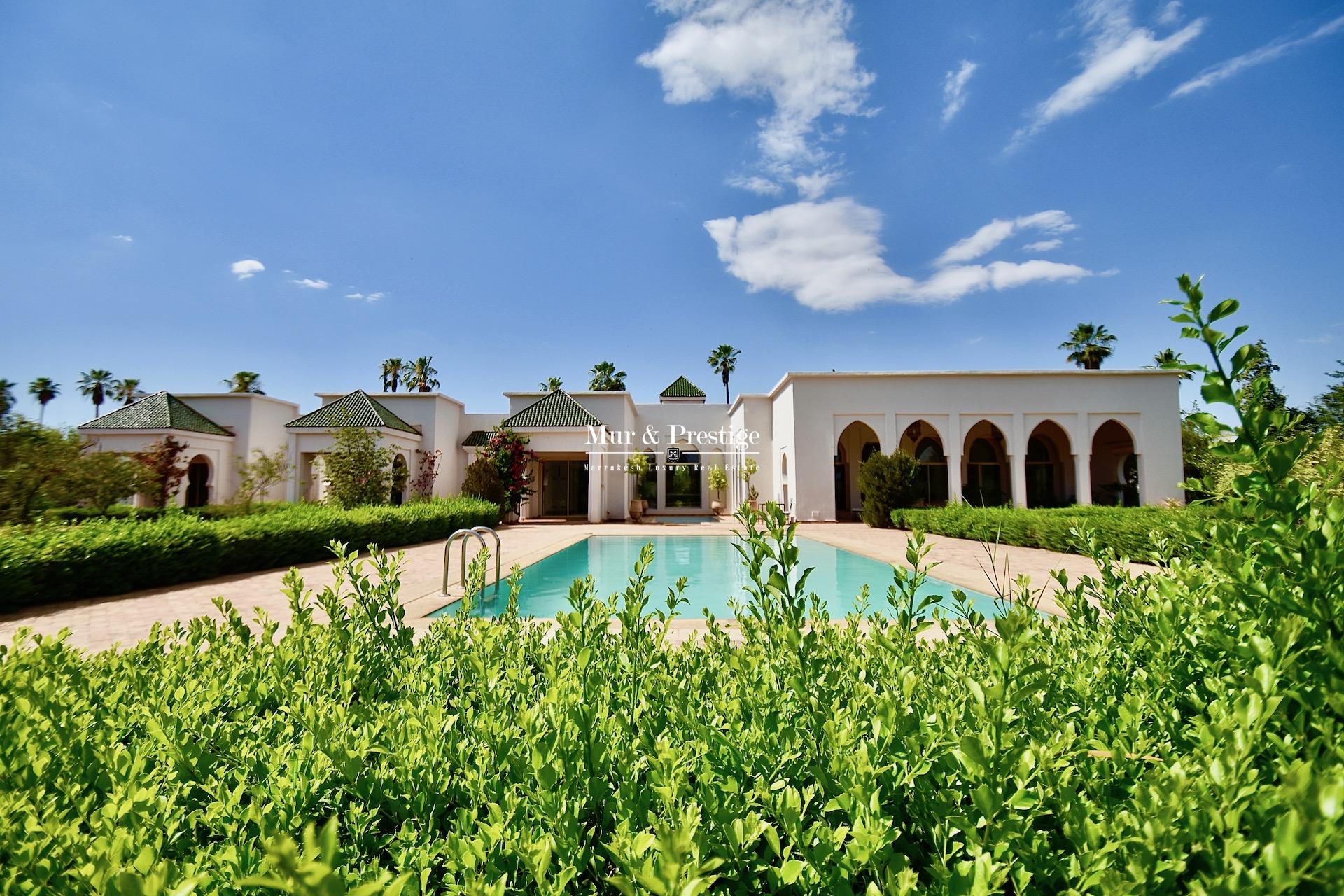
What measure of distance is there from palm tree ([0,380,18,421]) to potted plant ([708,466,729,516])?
2487cm

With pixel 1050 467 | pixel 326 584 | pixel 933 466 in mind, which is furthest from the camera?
pixel 1050 467

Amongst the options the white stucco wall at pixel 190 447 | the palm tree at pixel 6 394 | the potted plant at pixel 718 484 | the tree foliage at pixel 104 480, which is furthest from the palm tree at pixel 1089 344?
the palm tree at pixel 6 394

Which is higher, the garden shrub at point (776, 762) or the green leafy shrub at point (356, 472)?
the green leafy shrub at point (356, 472)

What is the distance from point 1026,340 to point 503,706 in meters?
31.5

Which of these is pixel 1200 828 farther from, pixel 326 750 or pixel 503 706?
pixel 326 750

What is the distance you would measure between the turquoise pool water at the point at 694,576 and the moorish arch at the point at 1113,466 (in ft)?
60.3

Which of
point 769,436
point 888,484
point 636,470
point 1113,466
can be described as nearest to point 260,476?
point 636,470

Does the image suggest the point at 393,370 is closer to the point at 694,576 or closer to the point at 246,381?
the point at 246,381

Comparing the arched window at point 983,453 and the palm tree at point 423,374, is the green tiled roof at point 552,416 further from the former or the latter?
the palm tree at point 423,374

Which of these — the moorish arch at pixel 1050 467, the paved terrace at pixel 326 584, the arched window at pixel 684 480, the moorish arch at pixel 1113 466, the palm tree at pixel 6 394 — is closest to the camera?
the paved terrace at pixel 326 584

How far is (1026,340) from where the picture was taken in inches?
1040

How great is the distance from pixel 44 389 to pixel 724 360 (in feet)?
218

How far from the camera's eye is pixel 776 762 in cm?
132

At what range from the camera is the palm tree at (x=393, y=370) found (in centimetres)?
4522
